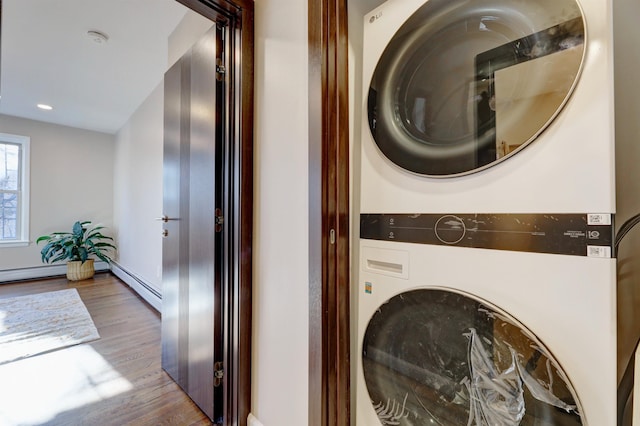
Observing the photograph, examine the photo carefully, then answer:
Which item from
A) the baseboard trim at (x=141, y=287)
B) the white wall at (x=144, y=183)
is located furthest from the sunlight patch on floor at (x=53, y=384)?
the white wall at (x=144, y=183)

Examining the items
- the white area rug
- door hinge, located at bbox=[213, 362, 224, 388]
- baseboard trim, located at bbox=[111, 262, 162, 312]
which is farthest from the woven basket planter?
door hinge, located at bbox=[213, 362, 224, 388]

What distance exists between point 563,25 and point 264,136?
100cm

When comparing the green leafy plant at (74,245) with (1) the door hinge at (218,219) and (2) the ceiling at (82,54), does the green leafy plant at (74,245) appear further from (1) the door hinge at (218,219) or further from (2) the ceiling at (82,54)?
(1) the door hinge at (218,219)

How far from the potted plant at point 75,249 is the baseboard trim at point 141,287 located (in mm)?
379

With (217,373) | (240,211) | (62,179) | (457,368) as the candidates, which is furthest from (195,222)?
(62,179)

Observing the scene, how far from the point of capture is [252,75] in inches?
49.6

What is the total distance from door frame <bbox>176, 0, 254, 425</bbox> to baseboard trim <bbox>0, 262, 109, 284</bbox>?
472 centimetres

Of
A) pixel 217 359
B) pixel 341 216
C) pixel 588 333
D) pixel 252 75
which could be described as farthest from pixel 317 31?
pixel 217 359

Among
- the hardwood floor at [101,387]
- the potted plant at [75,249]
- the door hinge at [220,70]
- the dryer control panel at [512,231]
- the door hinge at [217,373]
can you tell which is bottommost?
the hardwood floor at [101,387]

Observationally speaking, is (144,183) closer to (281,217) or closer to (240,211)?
(240,211)

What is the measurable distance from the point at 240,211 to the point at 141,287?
2.87 meters

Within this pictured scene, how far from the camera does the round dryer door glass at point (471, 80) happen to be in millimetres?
554

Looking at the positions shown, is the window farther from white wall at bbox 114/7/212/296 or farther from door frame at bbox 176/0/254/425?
door frame at bbox 176/0/254/425

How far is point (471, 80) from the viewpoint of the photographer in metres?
0.67
